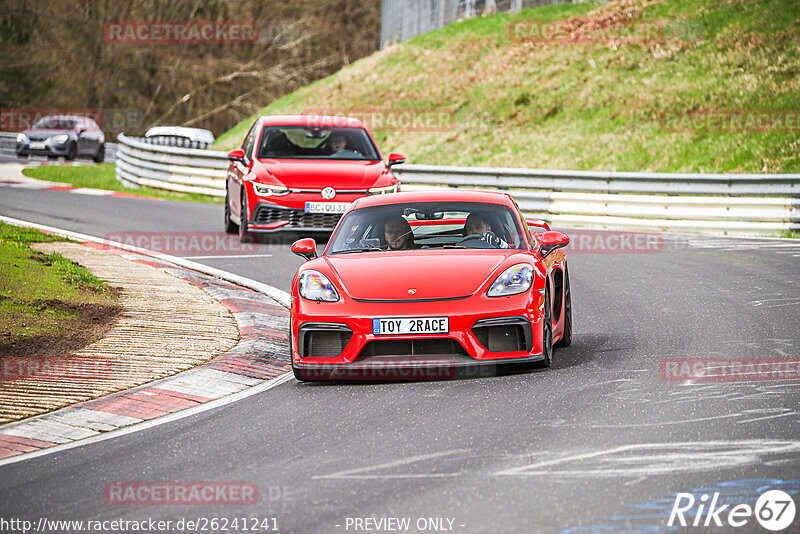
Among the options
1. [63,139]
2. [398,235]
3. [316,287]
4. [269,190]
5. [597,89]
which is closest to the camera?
[316,287]

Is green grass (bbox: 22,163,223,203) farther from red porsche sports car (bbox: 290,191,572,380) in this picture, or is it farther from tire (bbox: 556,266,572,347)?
red porsche sports car (bbox: 290,191,572,380)

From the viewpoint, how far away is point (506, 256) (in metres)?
8.34

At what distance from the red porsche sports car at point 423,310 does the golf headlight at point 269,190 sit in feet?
23.5

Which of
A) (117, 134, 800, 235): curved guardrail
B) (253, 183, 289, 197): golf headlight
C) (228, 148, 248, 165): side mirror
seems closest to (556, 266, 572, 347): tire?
(253, 183, 289, 197): golf headlight

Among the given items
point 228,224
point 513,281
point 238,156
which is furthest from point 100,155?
point 513,281

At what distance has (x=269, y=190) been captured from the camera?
16.0 meters

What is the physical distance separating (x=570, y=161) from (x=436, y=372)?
2192cm

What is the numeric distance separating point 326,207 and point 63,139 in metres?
23.8

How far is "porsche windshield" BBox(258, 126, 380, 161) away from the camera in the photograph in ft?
55.5

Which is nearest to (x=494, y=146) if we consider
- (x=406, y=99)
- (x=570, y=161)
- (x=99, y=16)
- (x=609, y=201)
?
(x=570, y=161)

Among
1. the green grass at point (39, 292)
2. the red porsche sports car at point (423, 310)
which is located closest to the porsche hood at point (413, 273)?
the red porsche sports car at point (423, 310)

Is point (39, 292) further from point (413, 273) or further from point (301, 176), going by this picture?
point (301, 176)

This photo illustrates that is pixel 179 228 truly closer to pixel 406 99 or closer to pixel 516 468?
pixel 516 468

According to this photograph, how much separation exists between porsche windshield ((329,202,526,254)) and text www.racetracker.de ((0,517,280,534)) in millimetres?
4006
